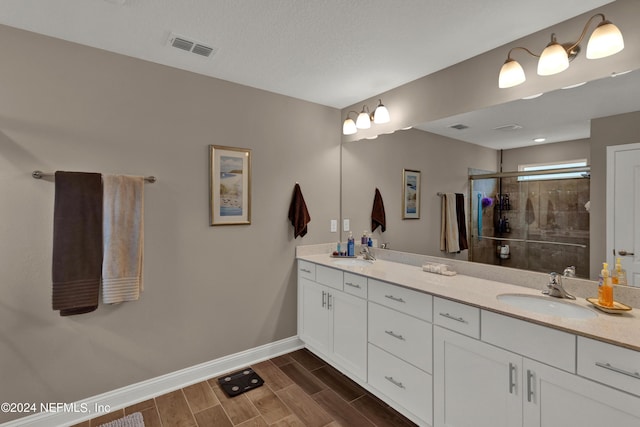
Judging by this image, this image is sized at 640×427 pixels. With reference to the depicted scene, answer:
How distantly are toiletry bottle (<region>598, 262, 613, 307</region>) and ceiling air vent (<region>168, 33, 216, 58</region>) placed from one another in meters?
2.64

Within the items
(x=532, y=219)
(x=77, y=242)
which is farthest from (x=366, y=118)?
(x=77, y=242)

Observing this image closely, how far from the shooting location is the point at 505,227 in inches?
81.7

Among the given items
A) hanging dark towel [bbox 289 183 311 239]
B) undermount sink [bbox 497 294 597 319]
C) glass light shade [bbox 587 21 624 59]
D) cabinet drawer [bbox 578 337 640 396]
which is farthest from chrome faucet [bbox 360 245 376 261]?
glass light shade [bbox 587 21 624 59]

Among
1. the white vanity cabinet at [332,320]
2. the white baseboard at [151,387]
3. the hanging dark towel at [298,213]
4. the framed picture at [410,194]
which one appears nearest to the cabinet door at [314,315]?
the white vanity cabinet at [332,320]

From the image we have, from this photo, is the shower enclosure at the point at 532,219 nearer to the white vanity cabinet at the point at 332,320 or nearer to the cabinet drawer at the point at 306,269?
the white vanity cabinet at the point at 332,320

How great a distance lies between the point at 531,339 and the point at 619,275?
0.66 meters

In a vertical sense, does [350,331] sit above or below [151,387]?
above

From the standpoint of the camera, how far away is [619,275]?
1.55 metres

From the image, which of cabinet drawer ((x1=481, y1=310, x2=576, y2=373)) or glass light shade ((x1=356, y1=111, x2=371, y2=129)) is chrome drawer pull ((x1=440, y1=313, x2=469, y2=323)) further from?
glass light shade ((x1=356, y1=111, x2=371, y2=129))

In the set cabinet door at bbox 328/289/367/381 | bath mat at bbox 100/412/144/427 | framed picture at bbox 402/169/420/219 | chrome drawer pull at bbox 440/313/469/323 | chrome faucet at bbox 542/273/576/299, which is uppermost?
framed picture at bbox 402/169/420/219

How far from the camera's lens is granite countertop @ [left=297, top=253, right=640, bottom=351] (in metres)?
1.21

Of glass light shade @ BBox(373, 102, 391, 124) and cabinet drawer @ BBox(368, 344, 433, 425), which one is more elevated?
glass light shade @ BBox(373, 102, 391, 124)

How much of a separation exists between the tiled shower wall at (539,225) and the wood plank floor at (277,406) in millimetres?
1298

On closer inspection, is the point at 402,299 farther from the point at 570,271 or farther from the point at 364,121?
the point at 364,121
